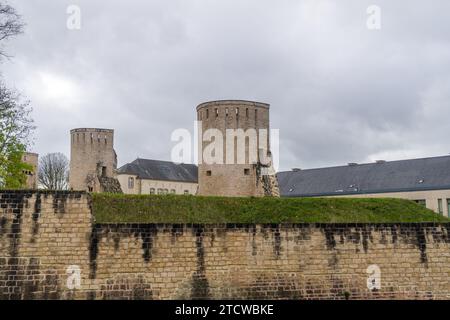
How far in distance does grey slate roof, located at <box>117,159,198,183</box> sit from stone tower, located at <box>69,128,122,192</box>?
2589cm

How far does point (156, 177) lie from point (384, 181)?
2783cm

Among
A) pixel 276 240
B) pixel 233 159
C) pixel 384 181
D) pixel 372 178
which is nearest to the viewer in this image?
pixel 276 240

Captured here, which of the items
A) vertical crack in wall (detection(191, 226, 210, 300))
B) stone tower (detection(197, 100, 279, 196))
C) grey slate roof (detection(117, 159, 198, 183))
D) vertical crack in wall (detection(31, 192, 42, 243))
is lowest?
vertical crack in wall (detection(191, 226, 210, 300))

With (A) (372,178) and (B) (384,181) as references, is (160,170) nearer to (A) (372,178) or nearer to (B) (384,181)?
(A) (372,178)

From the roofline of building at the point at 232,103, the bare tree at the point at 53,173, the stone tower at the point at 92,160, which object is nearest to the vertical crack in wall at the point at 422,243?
the roofline of building at the point at 232,103

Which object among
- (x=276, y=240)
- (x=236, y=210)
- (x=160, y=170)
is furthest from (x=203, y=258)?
(x=160, y=170)

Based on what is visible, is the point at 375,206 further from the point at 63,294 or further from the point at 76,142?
the point at 76,142

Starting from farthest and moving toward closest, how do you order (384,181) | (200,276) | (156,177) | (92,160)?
(156,177) < (384,181) < (92,160) < (200,276)

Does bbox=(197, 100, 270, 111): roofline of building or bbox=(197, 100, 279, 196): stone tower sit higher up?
bbox=(197, 100, 270, 111): roofline of building

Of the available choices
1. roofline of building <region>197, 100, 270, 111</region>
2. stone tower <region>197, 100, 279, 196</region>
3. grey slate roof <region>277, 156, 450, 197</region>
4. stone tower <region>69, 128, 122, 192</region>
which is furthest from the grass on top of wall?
grey slate roof <region>277, 156, 450, 197</region>

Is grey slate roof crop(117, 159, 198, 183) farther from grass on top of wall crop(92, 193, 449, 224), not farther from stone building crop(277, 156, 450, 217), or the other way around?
grass on top of wall crop(92, 193, 449, 224)

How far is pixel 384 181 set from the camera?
50812 mm

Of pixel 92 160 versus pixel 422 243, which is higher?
pixel 92 160

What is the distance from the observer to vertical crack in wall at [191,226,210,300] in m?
14.3
